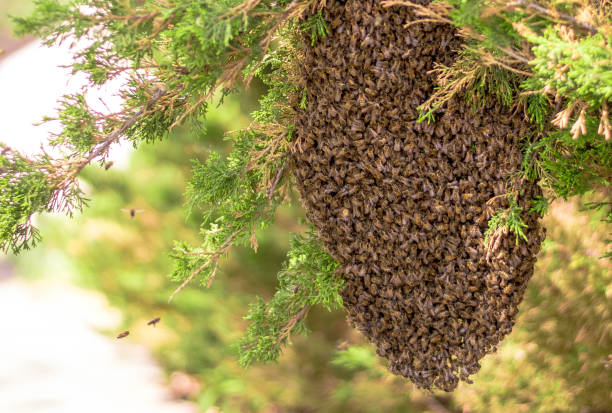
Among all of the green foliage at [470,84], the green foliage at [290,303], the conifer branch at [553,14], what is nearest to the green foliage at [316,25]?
the green foliage at [470,84]

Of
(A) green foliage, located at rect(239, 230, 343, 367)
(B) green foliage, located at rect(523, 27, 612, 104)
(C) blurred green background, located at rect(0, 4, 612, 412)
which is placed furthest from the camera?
(C) blurred green background, located at rect(0, 4, 612, 412)

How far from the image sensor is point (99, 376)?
17.2 feet

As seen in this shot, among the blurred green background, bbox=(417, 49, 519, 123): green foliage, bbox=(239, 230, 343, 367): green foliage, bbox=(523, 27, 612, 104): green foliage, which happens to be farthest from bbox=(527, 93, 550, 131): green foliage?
the blurred green background

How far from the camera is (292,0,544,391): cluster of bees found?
5.09 feet

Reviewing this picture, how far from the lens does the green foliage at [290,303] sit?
1875 millimetres

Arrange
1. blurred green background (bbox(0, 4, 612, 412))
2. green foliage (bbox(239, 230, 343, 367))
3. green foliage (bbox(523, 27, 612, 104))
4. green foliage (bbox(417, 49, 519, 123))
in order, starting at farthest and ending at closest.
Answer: blurred green background (bbox(0, 4, 612, 412)) < green foliage (bbox(239, 230, 343, 367)) < green foliage (bbox(417, 49, 519, 123)) < green foliage (bbox(523, 27, 612, 104))

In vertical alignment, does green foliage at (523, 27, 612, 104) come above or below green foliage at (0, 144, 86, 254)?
below

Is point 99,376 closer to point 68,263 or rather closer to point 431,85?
point 68,263

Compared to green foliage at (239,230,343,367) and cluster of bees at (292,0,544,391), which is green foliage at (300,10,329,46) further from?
green foliage at (239,230,343,367)

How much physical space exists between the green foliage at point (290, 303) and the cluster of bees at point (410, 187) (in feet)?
0.34

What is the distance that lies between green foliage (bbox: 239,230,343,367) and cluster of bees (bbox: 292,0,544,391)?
104 millimetres

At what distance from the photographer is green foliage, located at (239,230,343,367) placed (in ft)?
6.15

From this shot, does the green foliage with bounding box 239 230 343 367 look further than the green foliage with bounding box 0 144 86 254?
Yes

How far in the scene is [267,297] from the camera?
3584mm
